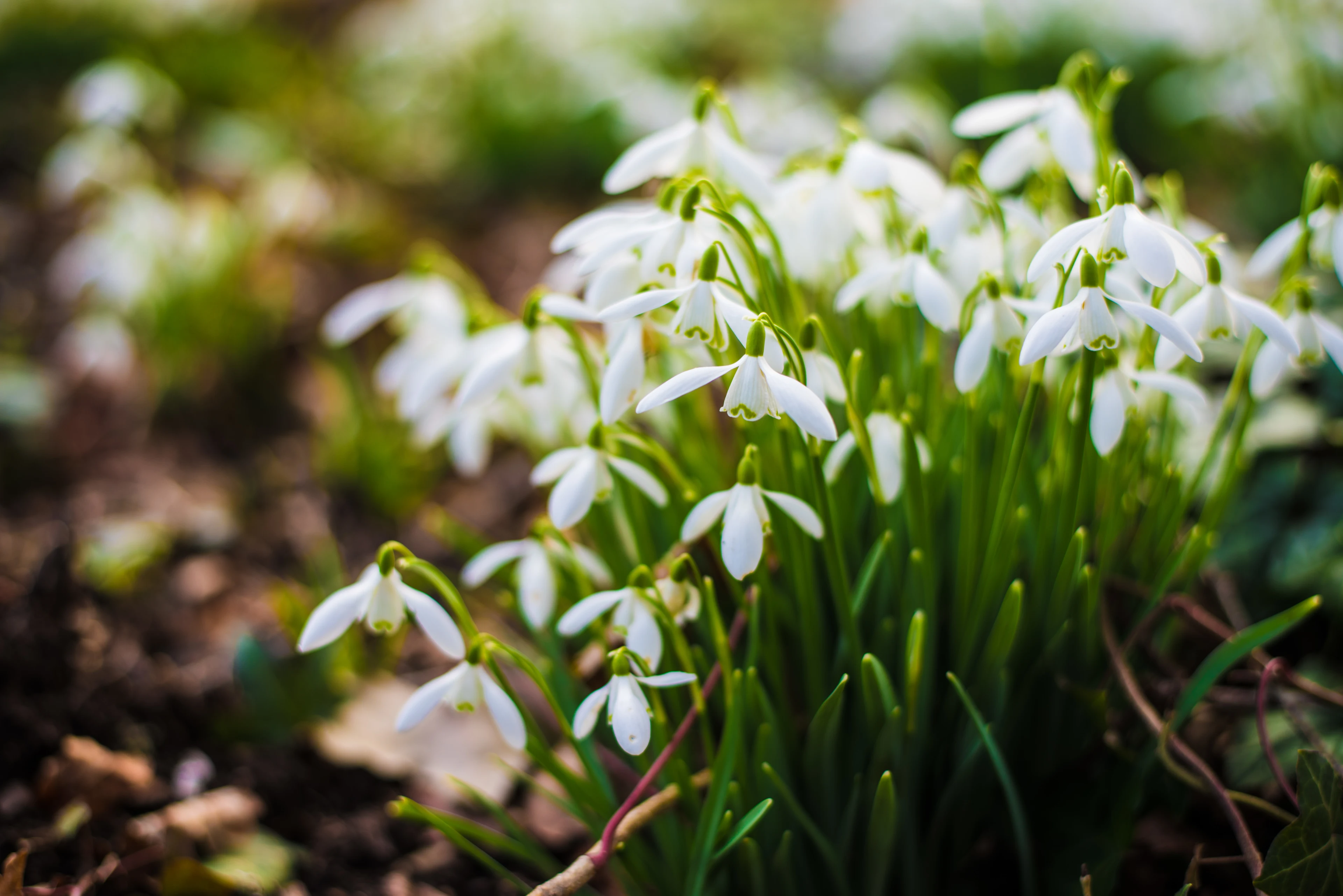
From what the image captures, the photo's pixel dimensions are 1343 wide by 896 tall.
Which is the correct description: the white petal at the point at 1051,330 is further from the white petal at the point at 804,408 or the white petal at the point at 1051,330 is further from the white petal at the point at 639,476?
the white petal at the point at 639,476

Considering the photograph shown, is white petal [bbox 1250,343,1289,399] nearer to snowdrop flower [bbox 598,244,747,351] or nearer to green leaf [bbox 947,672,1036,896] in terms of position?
green leaf [bbox 947,672,1036,896]

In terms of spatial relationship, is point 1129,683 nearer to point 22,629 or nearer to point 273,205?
point 22,629

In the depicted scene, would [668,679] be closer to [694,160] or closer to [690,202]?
[690,202]

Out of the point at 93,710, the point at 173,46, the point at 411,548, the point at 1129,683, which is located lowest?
the point at 411,548

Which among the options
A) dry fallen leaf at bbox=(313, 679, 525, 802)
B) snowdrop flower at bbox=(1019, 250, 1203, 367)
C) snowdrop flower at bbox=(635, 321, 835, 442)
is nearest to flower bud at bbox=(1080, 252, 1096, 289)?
snowdrop flower at bbox=(1019, 250, 1203, 367)

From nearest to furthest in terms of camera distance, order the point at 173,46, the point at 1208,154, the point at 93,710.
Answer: the point at 93,710 < the point at 1208,154 < the point at 173,46

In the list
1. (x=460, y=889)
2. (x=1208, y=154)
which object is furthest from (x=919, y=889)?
(x=1208, y=154)

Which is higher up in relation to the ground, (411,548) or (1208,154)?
(1208,154)
